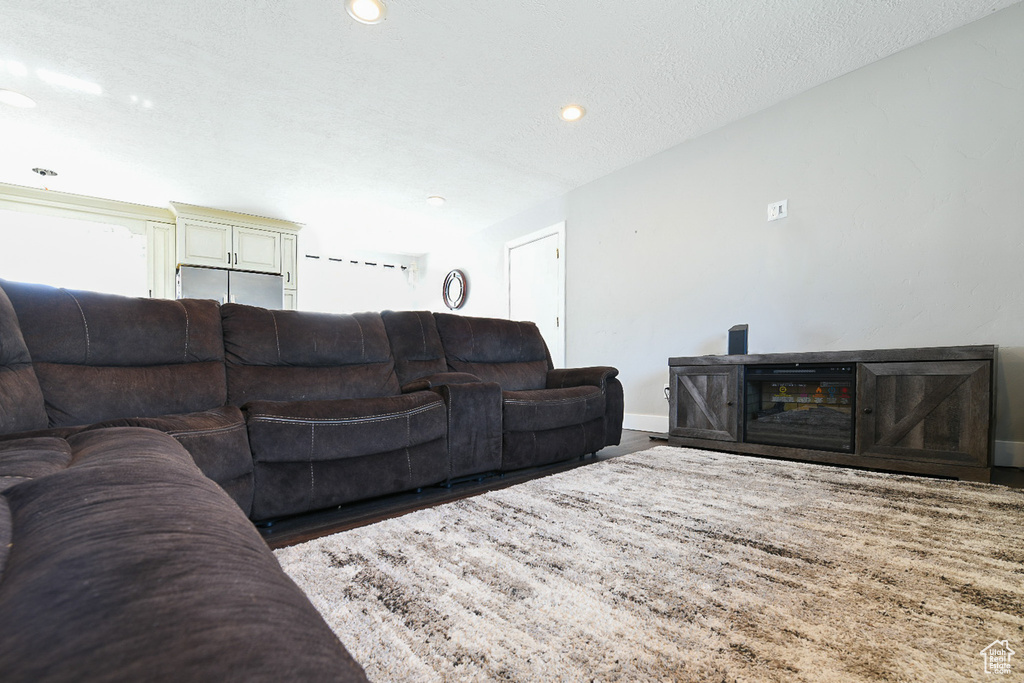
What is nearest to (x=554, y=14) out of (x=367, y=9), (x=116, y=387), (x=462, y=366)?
(x=367, y=9)

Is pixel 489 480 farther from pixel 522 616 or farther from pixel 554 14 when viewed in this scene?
pixel 554 14

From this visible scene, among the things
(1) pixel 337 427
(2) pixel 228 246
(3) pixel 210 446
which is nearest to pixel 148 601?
(3) pixel 210 446

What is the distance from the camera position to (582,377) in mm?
2893

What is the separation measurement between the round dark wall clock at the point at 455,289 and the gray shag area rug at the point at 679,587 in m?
4.80

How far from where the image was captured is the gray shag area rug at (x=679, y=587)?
830 millimetres

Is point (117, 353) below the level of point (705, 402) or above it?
above

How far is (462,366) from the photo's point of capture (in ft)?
9.25

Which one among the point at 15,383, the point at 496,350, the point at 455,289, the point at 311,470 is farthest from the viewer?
the point at 455,289

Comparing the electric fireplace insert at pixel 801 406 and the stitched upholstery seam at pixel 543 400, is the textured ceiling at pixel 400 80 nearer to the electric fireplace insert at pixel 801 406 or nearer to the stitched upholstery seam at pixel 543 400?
the electric fireplace insert at pixel 801 406

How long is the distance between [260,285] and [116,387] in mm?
4157

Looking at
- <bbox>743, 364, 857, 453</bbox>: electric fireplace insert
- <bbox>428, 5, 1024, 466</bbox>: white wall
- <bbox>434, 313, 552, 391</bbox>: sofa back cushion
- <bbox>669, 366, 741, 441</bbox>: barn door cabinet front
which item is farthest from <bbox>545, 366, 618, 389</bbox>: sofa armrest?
<bbox>428, 5, 1024, 466</bbox>: white wall

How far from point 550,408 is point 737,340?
147cm

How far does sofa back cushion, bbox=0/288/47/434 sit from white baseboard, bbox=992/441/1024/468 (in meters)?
3.97

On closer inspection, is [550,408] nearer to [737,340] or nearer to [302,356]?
[302,356]
